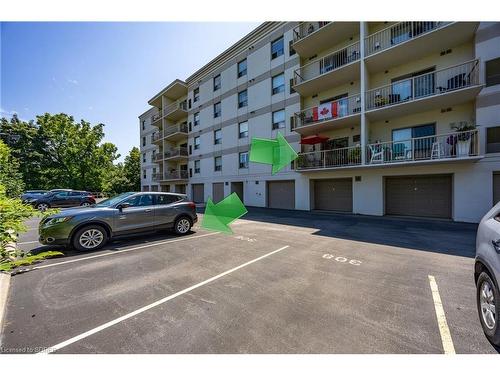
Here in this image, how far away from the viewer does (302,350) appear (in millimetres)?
2336

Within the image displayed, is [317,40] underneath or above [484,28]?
above

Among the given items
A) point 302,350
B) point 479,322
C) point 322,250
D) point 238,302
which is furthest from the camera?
point 322,250

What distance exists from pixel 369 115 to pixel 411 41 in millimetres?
Result: 3797

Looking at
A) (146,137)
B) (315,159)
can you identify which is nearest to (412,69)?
(315,159)

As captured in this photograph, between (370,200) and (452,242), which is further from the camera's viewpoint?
(370,200)

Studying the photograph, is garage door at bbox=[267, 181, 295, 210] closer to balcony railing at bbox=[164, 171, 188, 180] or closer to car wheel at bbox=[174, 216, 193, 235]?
car wheel at bbox=[174, 216, 193, 235]

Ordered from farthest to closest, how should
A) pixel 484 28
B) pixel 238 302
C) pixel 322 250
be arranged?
pixel 484 28
pixel 322 250
pixel 238 302

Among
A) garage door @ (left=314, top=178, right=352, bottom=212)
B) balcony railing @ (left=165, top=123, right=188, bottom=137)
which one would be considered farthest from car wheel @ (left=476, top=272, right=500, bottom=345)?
balcony railing @ (left=165, top=123, right=188, bottom=137)

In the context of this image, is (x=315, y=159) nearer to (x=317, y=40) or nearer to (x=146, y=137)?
(x=317, y=40)

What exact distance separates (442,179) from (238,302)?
13.5 m

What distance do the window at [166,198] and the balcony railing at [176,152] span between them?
1933 centimetres

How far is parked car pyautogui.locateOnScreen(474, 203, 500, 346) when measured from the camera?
2.34m

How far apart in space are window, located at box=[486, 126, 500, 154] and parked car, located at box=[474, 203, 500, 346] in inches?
417

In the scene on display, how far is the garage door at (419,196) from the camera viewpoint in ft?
37.4
